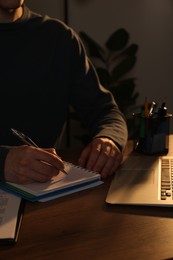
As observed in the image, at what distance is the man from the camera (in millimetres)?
1512

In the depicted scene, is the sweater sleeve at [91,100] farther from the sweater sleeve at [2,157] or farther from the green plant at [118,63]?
the green plant at [118,63]

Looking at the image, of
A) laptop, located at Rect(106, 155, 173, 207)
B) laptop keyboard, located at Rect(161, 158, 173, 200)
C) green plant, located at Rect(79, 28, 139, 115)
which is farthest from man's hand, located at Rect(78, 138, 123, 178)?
green plant, located at Rect(79, 28, 139, 115)

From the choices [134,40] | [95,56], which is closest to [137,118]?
[95,56]

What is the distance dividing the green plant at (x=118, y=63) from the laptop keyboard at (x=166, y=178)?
5.00ft

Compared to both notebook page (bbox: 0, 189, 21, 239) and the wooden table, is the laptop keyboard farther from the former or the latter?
notebook page (bbox: 0, 189, 21, 239)

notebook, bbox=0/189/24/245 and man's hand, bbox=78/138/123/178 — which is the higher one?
notebook, bbox=0/189/24/245

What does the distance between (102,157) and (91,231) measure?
36 centimetres

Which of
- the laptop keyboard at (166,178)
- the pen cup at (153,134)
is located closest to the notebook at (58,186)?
the laptop keyboard at (166,178)

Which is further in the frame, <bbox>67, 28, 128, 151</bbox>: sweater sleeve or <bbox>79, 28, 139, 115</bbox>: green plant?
<bbox>79, 28, 139, 115</bbox>: green plant

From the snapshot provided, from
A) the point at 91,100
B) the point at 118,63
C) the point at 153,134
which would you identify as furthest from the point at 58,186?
the point at 118,63

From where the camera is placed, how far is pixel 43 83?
1579mm

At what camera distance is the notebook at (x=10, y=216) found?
2.51 feet

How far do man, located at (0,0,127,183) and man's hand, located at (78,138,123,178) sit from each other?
0.13m

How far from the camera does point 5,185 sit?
1000 mm
